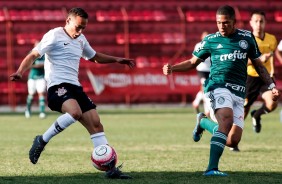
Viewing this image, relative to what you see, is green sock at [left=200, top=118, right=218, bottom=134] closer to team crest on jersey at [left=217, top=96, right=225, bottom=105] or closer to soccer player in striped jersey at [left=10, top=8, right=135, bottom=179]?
team crest on jersey at [left=217, top=96, right=225, bottom=105]

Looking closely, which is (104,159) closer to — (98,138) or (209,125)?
(98,138)

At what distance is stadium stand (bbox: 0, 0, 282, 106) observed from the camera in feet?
96.5

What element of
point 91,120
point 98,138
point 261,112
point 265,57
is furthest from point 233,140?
point 261,112

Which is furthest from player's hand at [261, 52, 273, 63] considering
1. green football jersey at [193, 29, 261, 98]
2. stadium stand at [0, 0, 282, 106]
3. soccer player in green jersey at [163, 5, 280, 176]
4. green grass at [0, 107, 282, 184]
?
stadium stand at [0, 0, 282, 106]

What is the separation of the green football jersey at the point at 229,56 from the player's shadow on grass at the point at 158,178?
111 cm

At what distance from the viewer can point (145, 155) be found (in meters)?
12.6

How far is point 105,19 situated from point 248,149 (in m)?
16.8

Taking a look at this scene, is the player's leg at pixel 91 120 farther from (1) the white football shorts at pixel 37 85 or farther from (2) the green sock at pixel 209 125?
(1) the white football shorts at pixel 37 85

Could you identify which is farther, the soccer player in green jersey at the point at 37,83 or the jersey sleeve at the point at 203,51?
the soccer player in green jersey at the point at 37,83

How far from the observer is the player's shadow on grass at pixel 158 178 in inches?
368

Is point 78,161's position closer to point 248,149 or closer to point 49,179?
point 49,179

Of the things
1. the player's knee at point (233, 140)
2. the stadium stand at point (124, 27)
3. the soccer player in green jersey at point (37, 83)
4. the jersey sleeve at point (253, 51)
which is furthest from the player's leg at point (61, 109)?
the stadium stand at point (124, 27)

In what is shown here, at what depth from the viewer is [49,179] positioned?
9.56m

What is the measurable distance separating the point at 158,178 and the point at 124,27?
805 inches
